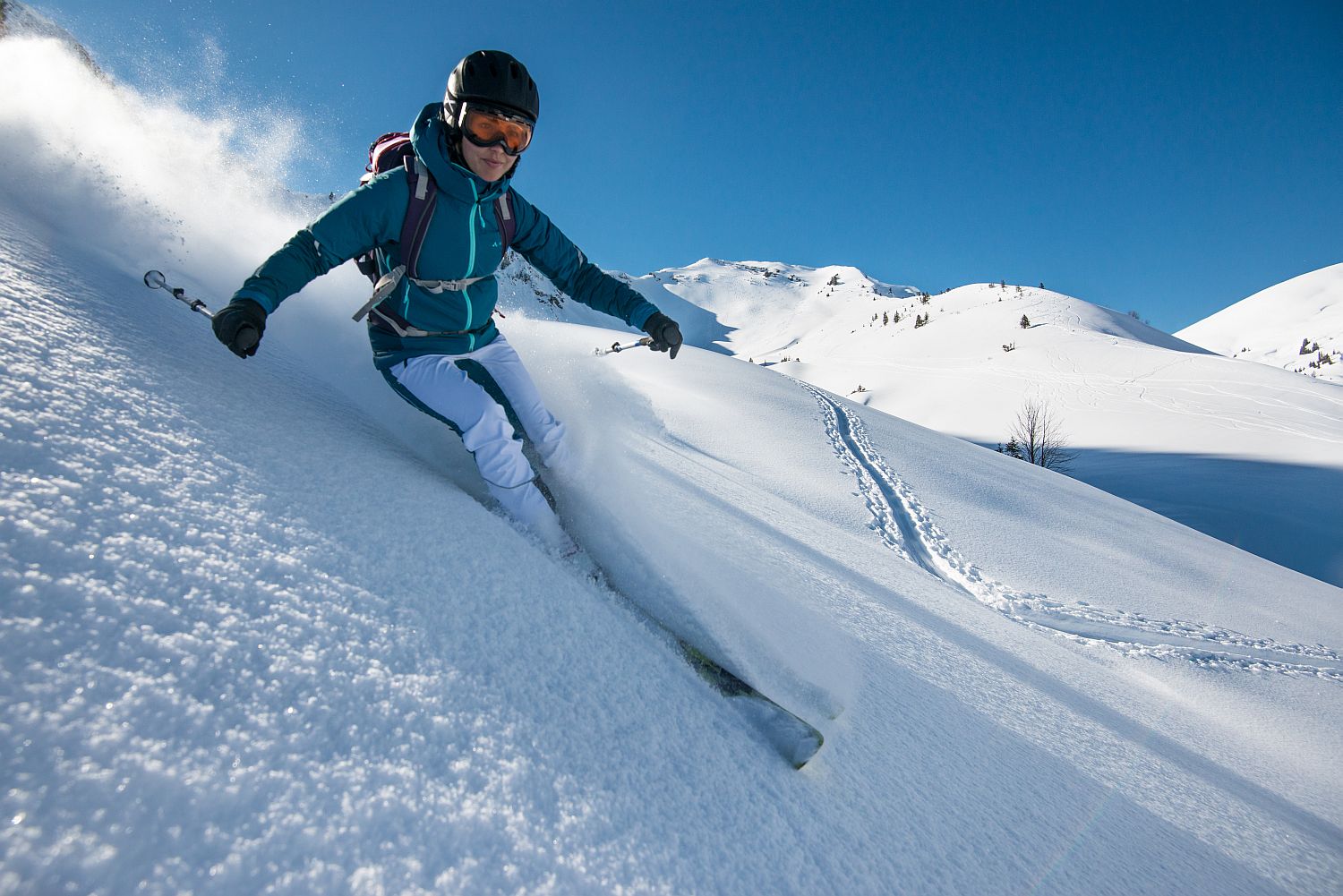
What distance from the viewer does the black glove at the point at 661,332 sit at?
295 cm

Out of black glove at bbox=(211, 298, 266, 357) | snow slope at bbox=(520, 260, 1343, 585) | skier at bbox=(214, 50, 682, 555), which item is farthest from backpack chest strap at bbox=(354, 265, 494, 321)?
snow slope at bbox=(520, 260, 1343, 585)

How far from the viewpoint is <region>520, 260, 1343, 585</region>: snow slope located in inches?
421

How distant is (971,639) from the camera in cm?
247

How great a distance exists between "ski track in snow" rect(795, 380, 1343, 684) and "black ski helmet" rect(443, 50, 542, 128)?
345 cm

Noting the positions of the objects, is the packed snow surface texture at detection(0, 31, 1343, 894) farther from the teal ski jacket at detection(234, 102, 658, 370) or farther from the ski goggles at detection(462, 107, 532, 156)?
the ski goggles at detection(462, 107, 532, 156)

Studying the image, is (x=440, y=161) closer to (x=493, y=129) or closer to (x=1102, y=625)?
(x=493, y=129)

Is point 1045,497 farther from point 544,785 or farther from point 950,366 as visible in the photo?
point 950,366

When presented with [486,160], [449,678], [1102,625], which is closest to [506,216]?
[486,160]

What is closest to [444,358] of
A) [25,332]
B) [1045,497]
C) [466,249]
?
[466,249]

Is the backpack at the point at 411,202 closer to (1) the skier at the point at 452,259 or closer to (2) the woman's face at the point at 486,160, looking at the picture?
(1) the skier at the point at 452,259

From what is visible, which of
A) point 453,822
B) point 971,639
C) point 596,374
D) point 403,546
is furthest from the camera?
point 596,374

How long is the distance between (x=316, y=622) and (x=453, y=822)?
0.43 metres

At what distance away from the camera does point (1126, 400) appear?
1703 centimetres

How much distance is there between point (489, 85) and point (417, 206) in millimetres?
525
